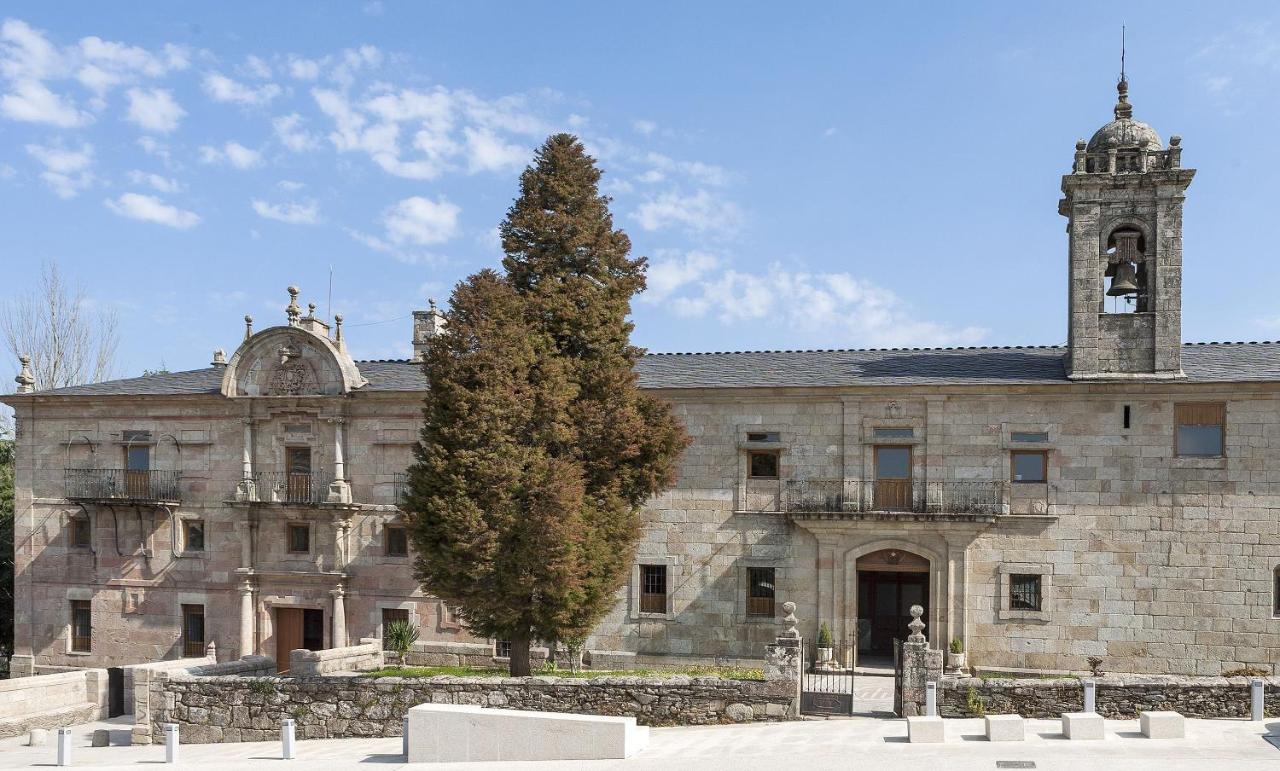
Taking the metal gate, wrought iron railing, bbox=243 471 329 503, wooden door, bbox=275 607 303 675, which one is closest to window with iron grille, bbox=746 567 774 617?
the metal gate

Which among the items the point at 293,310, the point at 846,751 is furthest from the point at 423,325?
the point at 846,751

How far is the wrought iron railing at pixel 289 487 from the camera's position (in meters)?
28.1

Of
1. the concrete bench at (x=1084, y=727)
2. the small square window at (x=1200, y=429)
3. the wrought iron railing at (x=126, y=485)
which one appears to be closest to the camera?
the concrete bench at (x=1084, y=727)

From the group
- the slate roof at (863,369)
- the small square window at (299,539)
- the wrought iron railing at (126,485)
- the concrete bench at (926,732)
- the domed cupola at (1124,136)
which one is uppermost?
the domed cupola at (1124,136)

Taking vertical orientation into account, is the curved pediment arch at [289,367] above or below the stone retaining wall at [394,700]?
above

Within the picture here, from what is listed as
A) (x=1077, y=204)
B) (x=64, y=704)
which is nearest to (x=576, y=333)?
(x=1077, y=204)

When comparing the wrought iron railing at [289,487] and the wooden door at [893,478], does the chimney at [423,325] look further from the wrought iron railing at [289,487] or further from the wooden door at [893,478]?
the wooden door at [893,478]

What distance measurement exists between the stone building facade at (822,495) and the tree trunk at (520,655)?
6327mm

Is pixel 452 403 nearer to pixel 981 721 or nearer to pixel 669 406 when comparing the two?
pixel 669 406

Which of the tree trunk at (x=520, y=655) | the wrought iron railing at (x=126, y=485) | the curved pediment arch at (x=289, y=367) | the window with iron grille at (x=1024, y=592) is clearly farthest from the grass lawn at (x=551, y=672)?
the wrought iron railing at (x=126, y=485)

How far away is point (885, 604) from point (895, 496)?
10.6ft

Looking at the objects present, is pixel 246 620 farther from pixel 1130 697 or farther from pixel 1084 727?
pixel 1130 697

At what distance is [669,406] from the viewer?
22125 mm

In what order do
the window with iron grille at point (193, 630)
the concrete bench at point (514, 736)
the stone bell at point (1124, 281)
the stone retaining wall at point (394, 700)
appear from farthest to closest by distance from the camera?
the window with iron grille at point (193, 630), the stone bell at point (1124, 281), the stone retaining wall at point (394, 700), the concrete bench at point (514, 736)
